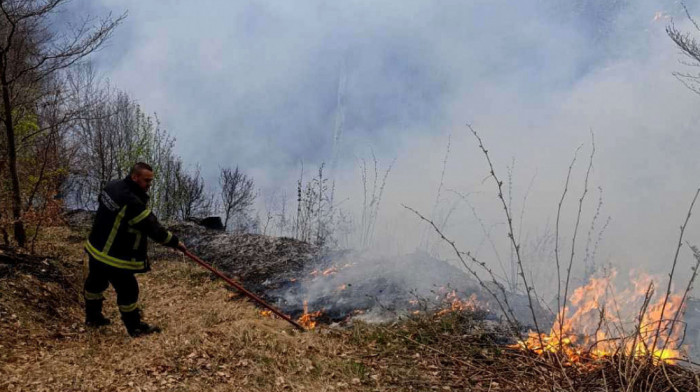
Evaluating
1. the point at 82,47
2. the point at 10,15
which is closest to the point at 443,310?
the point at 82,47

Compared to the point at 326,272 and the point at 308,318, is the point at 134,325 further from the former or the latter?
the point at 326,272

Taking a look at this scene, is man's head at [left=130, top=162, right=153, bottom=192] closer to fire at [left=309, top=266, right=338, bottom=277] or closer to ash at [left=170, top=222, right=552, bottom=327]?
ash at [left=170, top=222, right=552, bottom=327]

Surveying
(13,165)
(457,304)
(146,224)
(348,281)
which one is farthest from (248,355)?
(13,165)

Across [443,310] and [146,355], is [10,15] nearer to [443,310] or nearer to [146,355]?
[146,355]

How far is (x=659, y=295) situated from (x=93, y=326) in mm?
7859

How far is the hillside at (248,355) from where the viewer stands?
13.0 feet

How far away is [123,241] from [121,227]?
174 mm

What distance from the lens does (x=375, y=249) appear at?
11734mm

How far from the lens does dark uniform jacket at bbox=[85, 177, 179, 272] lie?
5.08m

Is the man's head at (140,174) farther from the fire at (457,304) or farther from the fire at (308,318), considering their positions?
the fire at (457,304)

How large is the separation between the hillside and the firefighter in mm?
398

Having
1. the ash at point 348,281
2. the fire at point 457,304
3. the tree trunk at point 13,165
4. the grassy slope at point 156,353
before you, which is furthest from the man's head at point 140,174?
the fire at point 457,304

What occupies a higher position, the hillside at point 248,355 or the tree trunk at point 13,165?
the tree trunk at point 13,165

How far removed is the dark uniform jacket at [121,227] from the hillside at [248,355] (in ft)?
3.15
